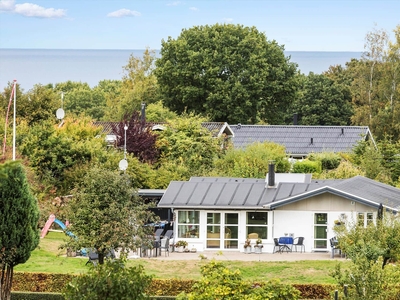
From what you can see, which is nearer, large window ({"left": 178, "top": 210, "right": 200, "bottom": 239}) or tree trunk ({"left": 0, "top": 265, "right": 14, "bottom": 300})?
tree trunk ({"left": 0, "top": 265, "right": 14, "bottom": 300})

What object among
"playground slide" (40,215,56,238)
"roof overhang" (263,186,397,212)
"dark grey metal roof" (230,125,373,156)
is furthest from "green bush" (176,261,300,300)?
"dark grey metal roof" (230,125,373,156)

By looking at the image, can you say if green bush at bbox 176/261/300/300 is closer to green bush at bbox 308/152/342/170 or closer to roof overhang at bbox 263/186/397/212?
roof overhang at bbox 263/186/397/212

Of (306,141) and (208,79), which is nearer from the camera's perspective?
(306,141)

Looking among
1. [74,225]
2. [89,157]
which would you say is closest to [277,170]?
[89,157]

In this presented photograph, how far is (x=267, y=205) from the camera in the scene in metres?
37.1

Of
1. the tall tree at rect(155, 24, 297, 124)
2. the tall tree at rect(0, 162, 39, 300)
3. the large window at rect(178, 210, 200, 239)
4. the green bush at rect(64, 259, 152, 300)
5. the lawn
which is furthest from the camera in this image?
the tall tree at rect(155, 24, 297, 124)

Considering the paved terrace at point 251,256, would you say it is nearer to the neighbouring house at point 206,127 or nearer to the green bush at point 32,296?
the green bush at point 32,296

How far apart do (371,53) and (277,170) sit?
69.6 ft

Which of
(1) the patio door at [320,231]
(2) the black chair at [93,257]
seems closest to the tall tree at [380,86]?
(1) the patio door at [320,231]

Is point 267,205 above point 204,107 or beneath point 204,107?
beneath

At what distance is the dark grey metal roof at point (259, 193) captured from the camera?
1455 inches

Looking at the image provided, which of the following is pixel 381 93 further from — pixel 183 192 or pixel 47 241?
pixel 47 241

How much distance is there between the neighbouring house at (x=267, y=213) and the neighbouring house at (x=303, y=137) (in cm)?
2521

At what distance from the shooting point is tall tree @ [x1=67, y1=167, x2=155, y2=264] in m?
29.2
